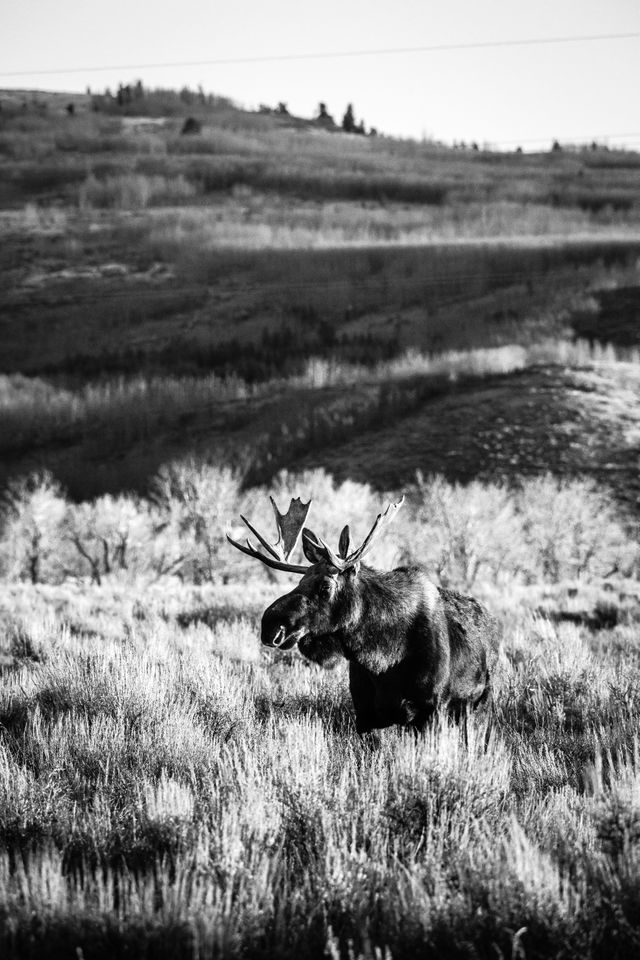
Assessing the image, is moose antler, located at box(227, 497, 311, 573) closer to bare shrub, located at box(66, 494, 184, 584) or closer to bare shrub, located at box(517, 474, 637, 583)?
bare shrub, located at box(517, 474, 637, 583)

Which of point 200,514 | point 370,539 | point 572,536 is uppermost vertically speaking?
point 370,539

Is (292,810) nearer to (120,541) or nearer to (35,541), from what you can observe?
(120,541)

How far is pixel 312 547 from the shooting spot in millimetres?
5395

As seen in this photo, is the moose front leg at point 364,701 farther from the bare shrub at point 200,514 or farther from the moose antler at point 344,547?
the bare shrub at point 200,514

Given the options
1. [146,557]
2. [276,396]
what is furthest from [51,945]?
[276,396]

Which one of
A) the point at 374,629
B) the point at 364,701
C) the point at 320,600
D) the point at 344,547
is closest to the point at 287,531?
the point at 344,547

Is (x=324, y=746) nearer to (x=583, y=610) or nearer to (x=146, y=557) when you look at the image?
(x=583, y=610)

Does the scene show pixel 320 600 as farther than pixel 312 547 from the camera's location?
No

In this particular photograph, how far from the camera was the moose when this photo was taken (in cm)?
526

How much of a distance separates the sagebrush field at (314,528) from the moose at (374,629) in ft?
1.08

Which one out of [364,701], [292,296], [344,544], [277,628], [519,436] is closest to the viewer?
[277,628]

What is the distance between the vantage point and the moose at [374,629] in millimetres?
Result: 5258

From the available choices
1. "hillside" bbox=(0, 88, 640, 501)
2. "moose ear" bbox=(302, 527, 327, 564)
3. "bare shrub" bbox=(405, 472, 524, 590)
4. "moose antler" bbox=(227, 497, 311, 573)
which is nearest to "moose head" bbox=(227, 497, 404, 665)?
"moose ear" bbox=(302, 527, 327, 564)

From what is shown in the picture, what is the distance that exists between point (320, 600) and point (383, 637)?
1.90 ft
